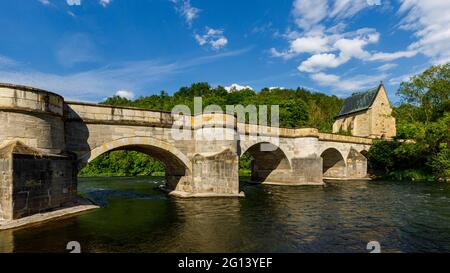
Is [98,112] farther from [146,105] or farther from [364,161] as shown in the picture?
[146,105]

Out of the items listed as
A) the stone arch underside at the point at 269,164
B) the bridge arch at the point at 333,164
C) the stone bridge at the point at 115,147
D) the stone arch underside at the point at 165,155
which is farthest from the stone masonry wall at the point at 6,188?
the bridge arch at the point at 333,164

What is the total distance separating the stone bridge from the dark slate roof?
82.2 ft

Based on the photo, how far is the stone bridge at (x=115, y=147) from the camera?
35.0 ft

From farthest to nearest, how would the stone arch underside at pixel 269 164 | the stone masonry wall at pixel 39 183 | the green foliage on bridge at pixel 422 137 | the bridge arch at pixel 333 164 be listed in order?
the bridge arch at pixel 333 164
the green foliage on bridge at pixel 422 137
the stone arch underside at pixel 269 164
the stone masonry wall at pixel 39 183

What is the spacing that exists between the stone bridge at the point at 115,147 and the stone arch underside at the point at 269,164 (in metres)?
0.09

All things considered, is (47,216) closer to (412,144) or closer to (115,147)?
(115,147)

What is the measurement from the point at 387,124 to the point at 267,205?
41.1 m

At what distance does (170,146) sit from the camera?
683 inches

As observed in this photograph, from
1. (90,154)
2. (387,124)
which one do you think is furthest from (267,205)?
(387,124)

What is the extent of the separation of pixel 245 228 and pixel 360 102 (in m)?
47.1

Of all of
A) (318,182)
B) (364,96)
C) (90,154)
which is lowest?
(318,182)

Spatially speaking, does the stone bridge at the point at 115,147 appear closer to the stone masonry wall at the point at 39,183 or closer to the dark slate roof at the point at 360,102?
the stone masonry wall at the point at 39,183

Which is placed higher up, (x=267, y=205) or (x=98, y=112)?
(x=98, y=112)

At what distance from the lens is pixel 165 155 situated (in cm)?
1870
